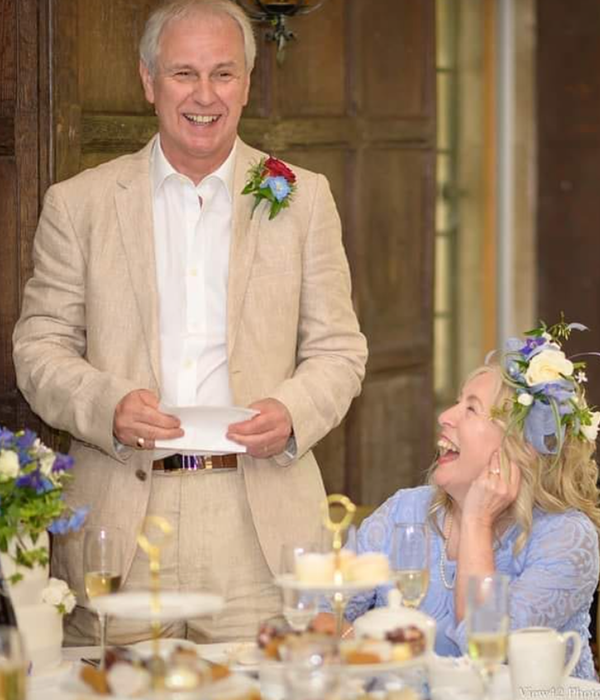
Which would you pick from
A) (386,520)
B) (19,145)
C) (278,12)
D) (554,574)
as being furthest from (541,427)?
(278,12)

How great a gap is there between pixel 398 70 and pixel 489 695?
3321 millimetres

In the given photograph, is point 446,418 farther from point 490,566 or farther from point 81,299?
point 81,299

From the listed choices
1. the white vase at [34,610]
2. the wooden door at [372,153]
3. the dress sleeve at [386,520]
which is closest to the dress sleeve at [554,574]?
the dress sleeve at [386,520]

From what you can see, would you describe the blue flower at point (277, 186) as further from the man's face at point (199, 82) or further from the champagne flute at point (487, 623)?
the champagne flute at point (487, 623)

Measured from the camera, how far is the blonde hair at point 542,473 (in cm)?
307

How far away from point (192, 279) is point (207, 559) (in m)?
0.61

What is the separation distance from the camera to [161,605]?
2268mm

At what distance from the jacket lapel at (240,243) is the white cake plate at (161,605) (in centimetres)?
112

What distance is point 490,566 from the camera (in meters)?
3.02

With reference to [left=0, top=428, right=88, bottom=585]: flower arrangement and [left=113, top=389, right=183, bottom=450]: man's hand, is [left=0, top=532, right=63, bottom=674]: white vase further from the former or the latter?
[left=113, top=389, right=183, bottom=450]: man's hand

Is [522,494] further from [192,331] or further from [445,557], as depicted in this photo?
[192,331]

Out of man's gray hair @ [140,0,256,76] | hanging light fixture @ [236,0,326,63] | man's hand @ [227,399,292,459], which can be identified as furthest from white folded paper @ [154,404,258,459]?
hanging light fixture @ [236,0,326,63]

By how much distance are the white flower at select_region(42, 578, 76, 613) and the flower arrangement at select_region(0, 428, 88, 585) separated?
0.05m

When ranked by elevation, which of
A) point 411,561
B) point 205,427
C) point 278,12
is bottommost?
point 411,561
